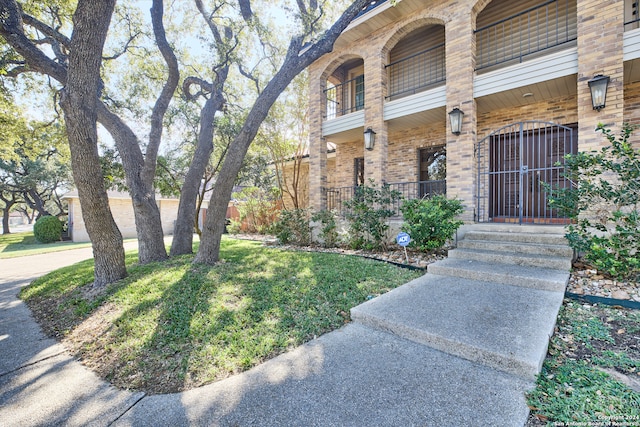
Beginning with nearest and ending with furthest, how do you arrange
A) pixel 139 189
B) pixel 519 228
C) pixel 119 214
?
pixel 519 228
pixel 139 189
pixel 119 214

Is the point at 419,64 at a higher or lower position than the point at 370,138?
higher

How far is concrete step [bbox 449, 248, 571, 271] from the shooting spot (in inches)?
168

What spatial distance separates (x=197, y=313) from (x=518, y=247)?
5254 millimetres

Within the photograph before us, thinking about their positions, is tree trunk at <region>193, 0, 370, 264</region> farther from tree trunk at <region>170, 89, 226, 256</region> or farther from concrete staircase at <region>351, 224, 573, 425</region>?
concrete staircase at <region>351, 224, 573, 425</region>

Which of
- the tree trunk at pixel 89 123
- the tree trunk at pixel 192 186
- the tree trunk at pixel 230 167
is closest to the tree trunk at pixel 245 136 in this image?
the tree trunk at pixel 230 167

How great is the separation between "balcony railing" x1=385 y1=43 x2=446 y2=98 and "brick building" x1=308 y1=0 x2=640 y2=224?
4 cm

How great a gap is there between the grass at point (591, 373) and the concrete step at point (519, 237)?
189cm

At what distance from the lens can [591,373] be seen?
2.11 m

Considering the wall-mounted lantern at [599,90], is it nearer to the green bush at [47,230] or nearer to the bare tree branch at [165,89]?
the bare tree branch at [165,89]

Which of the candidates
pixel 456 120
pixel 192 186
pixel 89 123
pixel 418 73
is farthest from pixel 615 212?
pixel 192 186

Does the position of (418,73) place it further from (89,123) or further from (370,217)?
(89,123)

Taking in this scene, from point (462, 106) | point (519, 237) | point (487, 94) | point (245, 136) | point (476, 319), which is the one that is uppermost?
point (487, 94)

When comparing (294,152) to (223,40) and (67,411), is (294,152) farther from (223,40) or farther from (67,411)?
(67,411)

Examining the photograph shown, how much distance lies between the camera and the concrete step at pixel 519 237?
494cm
